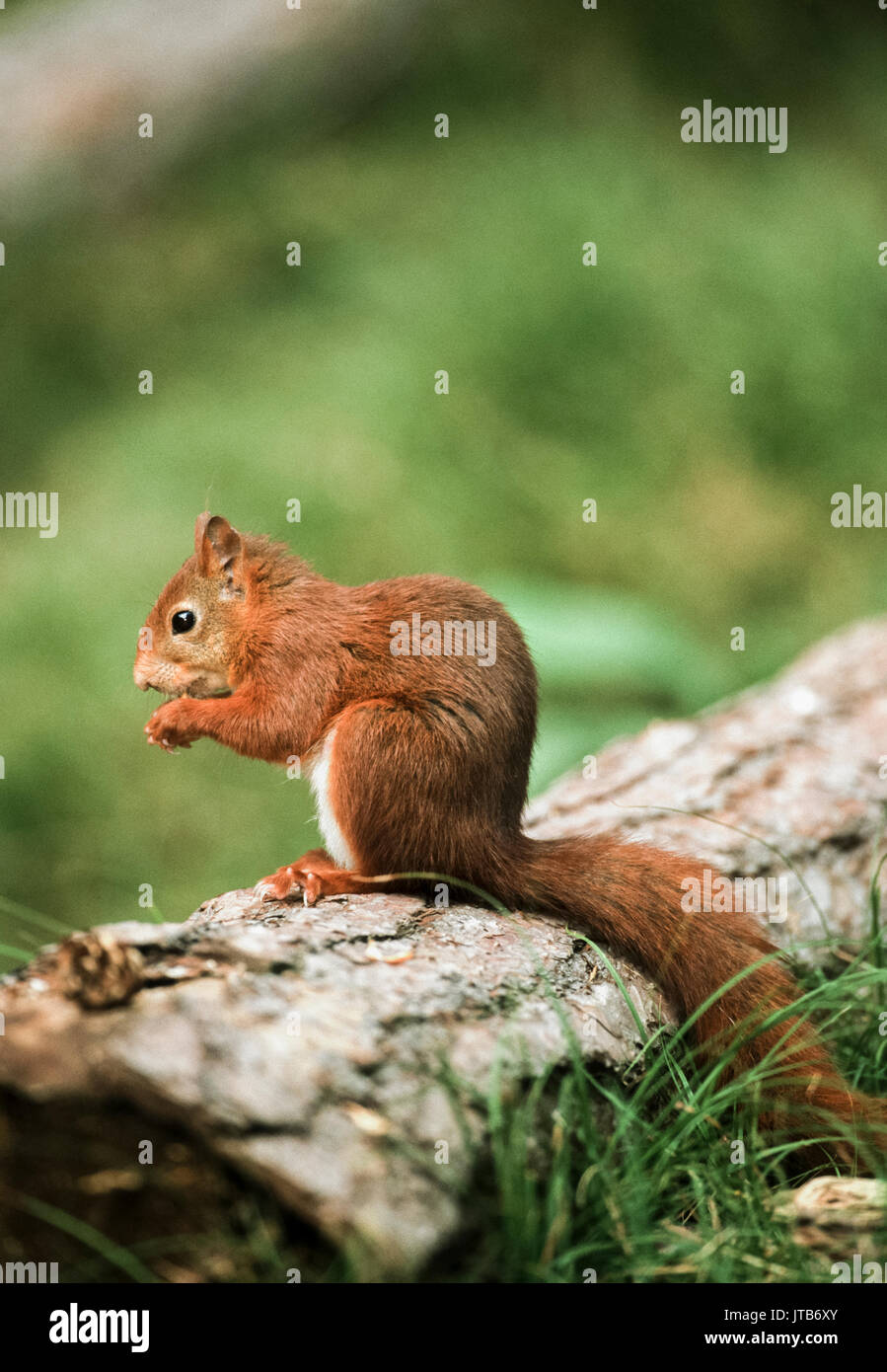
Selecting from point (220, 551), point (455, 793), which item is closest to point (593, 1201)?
point (455, 793)

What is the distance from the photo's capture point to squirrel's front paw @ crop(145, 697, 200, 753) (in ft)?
10.5

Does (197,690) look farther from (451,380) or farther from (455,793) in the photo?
(451,380)

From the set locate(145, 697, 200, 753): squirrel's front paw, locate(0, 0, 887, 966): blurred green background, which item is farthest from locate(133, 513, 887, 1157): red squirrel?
locate(0, 0, 887, 966): blurred green background

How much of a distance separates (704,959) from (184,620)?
1.61 m

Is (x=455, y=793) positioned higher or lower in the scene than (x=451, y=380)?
lower

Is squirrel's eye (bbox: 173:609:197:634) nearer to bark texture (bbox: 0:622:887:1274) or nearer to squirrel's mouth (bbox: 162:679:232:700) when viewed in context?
squirrel's mouth (bbox: 162:679:232:700)

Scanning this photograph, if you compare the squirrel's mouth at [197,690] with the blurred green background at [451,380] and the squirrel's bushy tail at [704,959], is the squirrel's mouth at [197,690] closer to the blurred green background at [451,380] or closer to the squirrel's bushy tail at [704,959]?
the squirrel's bushy tail at [704,959]

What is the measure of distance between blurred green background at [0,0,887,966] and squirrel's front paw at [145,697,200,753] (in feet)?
8.20

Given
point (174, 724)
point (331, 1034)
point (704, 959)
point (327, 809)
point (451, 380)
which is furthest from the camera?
point (451, 380)

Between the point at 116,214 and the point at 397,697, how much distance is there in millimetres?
6541

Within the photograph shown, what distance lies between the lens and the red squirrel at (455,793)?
9.40 feet

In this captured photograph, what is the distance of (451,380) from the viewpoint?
809 centimetres

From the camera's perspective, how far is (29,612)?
22.0ft

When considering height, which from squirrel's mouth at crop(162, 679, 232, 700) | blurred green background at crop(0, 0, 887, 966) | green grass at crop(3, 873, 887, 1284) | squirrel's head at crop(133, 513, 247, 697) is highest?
blurred green background at crop(0, 0, 887, 966)
